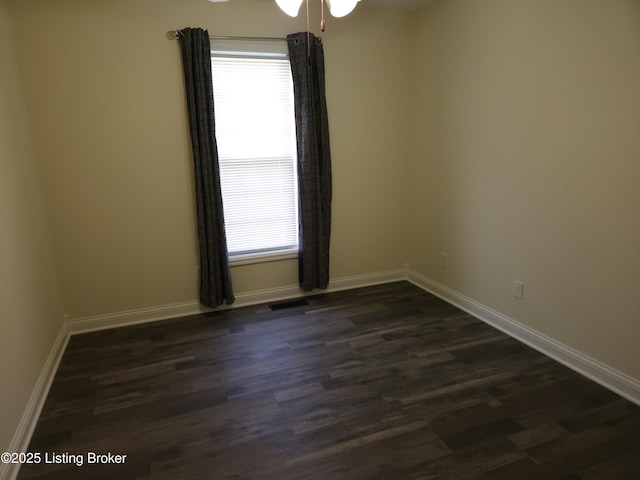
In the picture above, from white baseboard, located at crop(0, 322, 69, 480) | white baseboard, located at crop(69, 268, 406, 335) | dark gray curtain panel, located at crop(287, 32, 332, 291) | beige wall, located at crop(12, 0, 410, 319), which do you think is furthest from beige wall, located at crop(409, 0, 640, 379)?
white baseboard, located at crop(0, 322, 69, 480)

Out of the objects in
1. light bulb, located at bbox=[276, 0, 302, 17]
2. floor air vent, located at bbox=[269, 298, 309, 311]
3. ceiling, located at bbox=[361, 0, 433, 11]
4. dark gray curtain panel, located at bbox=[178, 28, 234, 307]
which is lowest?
floor air vent, located at bbox=[269, 298, 309, 311]

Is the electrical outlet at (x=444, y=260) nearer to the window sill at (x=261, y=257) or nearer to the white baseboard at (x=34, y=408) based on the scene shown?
the window sill at (x=261, y=257)

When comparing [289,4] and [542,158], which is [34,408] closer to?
[289,4]

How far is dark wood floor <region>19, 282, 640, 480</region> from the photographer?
68.9 inches

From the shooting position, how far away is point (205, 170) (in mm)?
3098

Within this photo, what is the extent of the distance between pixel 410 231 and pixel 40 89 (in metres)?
3.31

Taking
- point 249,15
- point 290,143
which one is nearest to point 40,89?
point 249,15

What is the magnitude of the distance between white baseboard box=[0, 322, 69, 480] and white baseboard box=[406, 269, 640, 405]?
9.78ft

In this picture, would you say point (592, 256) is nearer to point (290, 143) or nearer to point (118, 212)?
point (290, 143)

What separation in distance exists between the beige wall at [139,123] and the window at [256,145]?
173mm

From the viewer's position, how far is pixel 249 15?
310 centimetres

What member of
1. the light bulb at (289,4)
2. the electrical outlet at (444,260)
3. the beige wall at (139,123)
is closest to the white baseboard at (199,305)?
the beige wall at (139,123)

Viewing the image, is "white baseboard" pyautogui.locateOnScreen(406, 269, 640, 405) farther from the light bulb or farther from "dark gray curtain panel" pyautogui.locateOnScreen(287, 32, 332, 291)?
the light bulb

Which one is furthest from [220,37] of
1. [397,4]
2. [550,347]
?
[550,347]
